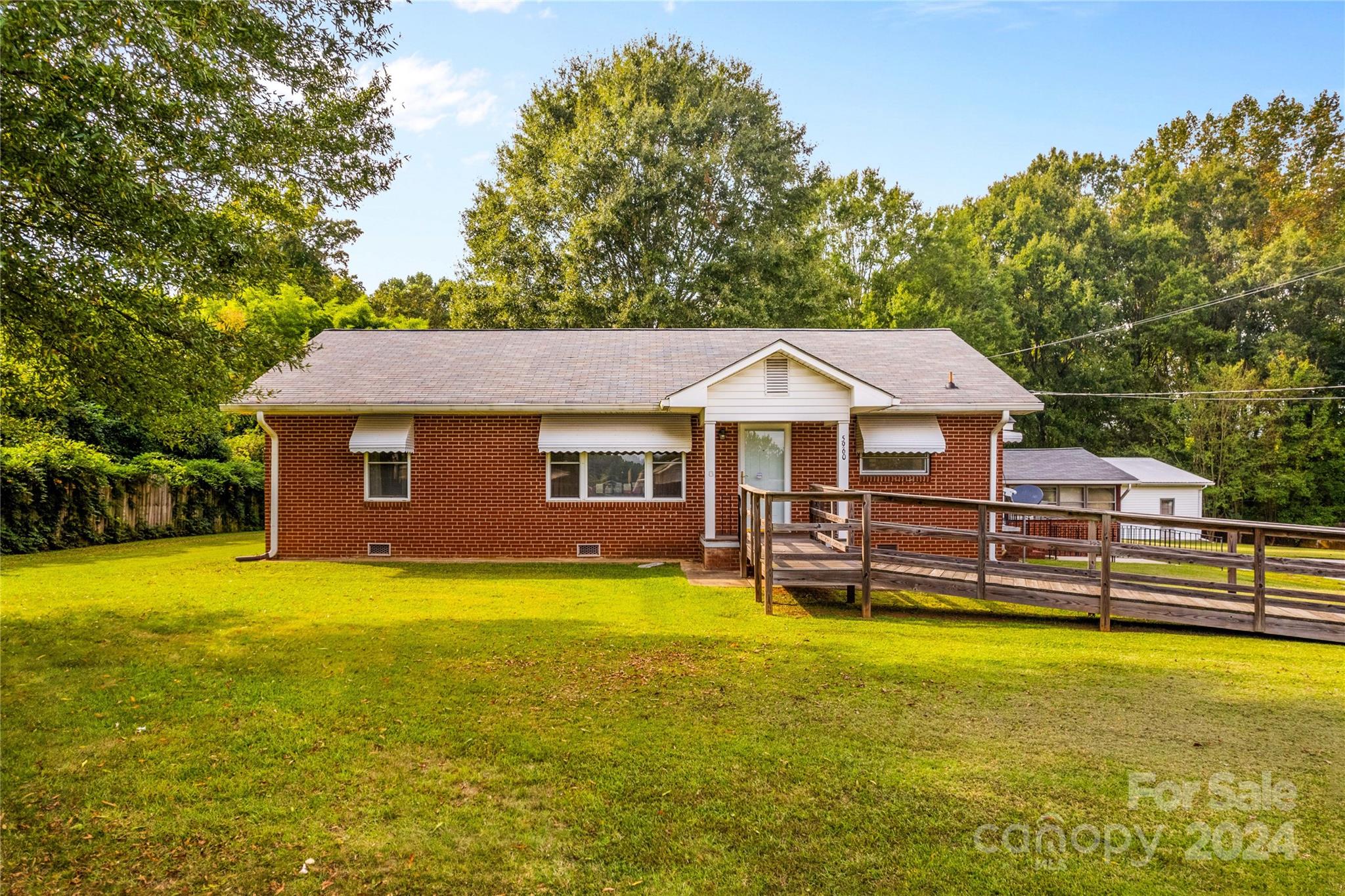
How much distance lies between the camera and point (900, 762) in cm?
404

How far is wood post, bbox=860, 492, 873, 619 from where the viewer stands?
8398 millimetres

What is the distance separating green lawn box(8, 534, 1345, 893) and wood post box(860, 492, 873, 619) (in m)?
0.44

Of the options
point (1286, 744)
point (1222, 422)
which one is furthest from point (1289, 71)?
point (1286, 744)

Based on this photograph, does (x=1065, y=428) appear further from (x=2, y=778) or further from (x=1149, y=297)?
(x=2, y=778)

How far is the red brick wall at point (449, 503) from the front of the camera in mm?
13000

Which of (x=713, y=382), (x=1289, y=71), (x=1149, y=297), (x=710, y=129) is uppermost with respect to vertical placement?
(x=1289, y=71)

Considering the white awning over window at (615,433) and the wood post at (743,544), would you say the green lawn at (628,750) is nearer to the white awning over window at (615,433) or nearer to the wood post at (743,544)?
the wood post at (743,544)

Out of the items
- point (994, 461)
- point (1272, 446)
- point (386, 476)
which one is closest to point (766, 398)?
point (994, 461)

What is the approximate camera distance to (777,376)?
39.1ft

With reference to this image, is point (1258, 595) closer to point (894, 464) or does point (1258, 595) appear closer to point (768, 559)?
point (768, 559)

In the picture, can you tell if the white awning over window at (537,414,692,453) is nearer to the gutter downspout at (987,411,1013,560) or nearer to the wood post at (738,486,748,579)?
the wood post at (738,486,748,579)

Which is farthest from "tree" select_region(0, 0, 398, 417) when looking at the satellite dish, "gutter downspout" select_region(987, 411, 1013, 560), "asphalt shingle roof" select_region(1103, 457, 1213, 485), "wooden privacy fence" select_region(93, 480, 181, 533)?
"asphalt shingle roof" select_region(1103, 457, 1213, 485)

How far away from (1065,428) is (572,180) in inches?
1092

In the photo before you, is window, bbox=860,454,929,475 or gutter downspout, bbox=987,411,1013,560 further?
window, bbox=860,454,929,475
